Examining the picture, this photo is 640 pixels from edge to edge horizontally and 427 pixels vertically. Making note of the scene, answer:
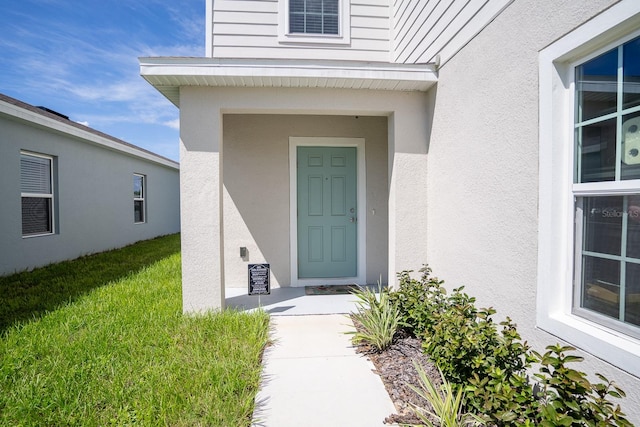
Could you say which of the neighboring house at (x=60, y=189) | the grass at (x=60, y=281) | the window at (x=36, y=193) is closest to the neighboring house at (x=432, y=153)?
the grass at (x=60, y=281)

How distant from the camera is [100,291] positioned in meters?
5.04

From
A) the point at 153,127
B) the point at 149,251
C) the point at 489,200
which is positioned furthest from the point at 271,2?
the point at 153,127

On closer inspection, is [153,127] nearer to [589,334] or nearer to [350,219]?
[350,219]

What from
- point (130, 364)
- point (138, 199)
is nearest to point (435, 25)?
point (130, 364)

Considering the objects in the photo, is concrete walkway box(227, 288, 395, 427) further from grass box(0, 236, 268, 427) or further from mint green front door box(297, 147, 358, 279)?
mint green front door box(297, 147, 358, 279)

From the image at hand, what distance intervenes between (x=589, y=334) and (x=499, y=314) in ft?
2.76

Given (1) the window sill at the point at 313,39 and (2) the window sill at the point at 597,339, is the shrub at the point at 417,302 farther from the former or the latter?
(1) the window sill at the point at 313,39

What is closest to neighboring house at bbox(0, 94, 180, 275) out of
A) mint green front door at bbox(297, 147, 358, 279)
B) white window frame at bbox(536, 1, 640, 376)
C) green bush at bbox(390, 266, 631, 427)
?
mint green front door at bbox(297, 147, 358, 279)

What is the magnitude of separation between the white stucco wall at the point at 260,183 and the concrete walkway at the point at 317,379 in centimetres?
137

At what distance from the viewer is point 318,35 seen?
5.21 meters

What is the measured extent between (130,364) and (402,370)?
232 centimetres

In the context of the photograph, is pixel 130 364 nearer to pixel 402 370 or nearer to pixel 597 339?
pixel 402 370

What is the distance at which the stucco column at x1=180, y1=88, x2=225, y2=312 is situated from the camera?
3928mm

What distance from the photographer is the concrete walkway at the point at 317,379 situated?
7.55 feet
